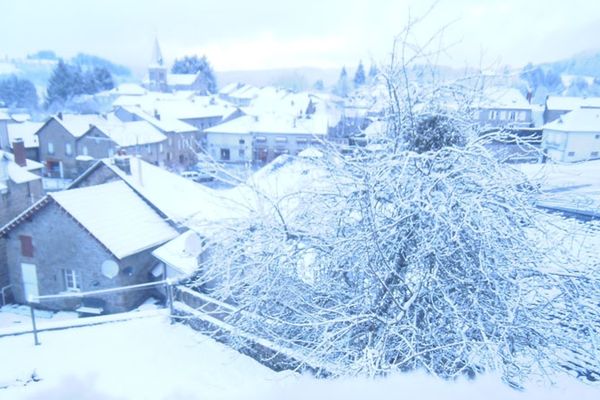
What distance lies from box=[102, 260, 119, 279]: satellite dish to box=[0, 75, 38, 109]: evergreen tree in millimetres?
8829

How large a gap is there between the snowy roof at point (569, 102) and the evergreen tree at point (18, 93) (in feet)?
46.9

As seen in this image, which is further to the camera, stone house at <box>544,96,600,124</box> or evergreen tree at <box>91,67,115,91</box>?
evergreen tree at <box>91,67,115,91</box>

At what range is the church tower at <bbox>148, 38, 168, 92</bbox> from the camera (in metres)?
34.3

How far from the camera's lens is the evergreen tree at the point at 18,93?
44.0 ft

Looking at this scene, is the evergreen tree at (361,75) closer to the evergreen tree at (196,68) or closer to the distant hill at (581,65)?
the distant hill at (581,65)

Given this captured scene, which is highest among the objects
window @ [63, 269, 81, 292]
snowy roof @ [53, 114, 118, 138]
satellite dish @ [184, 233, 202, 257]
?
snowy roof @ [53, 114, 118, 138]

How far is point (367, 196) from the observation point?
236 cm

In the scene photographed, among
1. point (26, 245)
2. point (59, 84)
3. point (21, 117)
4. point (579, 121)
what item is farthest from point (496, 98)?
point (59, 84)

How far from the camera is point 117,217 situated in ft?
24.8

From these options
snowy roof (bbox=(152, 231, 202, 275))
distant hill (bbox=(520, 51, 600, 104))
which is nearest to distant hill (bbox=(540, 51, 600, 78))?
distant hill (bbox=(520, 51, 600, 104))

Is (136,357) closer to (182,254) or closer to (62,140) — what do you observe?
(182,254)

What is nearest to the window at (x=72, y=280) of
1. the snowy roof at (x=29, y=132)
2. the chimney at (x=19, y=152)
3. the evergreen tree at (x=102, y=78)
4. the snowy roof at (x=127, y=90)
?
the chimney at (x=19, y=152)

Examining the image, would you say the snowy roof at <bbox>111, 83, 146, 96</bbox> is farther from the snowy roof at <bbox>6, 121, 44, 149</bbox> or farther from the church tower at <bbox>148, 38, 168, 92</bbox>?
the snowy roof at <bbox>6, 121, 44, 149</bbox>

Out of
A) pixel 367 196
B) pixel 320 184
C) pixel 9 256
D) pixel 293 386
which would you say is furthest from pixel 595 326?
pixel 9 256
